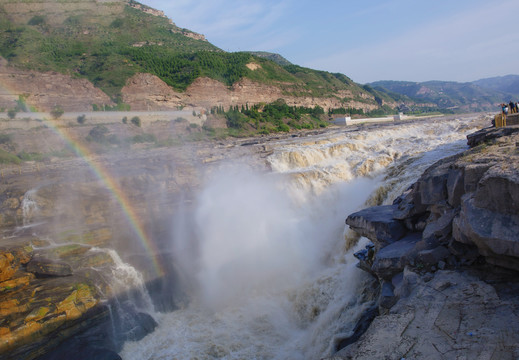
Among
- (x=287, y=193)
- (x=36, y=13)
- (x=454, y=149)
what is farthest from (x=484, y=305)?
(x=36, y=13)

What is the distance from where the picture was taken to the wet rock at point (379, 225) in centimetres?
721

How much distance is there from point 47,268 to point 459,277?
10431 millimetres

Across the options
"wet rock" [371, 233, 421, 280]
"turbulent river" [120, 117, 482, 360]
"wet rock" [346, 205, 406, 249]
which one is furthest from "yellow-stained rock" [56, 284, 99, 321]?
"wet rock" [371, 233, 421, 280]

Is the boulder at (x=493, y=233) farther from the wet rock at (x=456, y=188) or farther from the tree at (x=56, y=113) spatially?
the tree at (x=56, y=113)

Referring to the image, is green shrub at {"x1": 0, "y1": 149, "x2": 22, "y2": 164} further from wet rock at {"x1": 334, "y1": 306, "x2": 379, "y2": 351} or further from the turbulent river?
wet rock at {"x1": 334, "y1": 306, "x2": 379, "y2": 351}

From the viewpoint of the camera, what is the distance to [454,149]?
14617mm

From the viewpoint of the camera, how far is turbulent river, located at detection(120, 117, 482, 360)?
7.93m

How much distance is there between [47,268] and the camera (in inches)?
371

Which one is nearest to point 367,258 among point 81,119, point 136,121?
point 81,119

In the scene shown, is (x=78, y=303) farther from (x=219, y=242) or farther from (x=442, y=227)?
(x=442, y=227)

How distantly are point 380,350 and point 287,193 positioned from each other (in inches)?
441

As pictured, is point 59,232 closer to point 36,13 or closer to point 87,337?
point 87,337

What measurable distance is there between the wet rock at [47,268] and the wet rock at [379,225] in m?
8.39

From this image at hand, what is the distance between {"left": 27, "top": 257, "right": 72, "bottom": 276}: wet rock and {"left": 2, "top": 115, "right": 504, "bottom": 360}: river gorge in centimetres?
37
